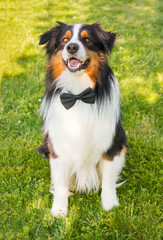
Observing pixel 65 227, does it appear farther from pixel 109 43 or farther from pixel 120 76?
pixel 120 76

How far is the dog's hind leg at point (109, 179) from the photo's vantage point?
2961 mm

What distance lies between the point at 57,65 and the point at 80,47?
1.05 feet

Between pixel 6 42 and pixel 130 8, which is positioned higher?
pixel 130 8

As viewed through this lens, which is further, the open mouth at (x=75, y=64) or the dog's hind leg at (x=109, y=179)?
the dog's hind leg at (x=109, y=179)

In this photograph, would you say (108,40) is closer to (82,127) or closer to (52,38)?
(52,38)

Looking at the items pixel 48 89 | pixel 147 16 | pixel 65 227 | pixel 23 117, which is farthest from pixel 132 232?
pixel 147 16

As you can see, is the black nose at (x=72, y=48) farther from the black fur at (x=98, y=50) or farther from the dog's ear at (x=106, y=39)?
the dog's ear at (x=106, y=39)

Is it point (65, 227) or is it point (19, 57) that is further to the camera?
point (19, 57)

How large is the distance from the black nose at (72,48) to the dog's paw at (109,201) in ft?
4.94

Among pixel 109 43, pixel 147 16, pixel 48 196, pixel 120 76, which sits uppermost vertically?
pixel 109 43

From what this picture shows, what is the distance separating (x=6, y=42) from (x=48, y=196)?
4651mm

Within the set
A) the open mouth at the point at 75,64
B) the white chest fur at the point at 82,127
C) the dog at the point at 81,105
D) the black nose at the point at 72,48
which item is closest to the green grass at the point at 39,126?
the dog at the point at 81,105

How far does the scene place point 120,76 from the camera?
5.36 meters

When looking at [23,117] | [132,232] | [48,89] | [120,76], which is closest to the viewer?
[132,232]
